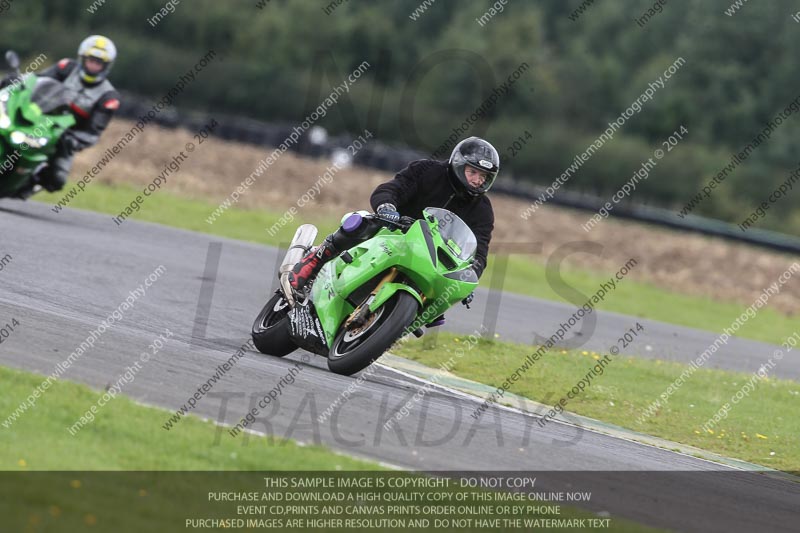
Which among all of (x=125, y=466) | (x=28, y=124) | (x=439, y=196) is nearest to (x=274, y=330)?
(x=439, y=196)

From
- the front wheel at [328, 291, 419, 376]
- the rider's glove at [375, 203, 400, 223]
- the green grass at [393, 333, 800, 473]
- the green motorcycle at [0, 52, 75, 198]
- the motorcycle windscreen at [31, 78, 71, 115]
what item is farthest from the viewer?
the motorcycle windscreen at [31, 78, 71, 115]

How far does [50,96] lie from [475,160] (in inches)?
340

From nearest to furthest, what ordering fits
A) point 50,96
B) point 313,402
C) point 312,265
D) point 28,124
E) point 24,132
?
point 313,402 → point 312,265 → point 24,132 → point 28,124 → point 50,96

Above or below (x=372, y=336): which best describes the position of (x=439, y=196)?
above

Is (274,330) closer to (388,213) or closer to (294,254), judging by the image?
(294,254)

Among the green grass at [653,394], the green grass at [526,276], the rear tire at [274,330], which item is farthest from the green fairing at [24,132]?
the rear tire at [274,330]

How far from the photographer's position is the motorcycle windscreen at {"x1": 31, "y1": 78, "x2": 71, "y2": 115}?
16609 mm

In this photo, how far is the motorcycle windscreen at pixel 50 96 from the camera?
16609 millimetres

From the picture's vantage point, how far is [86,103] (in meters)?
17.1

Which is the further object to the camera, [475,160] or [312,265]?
[312,265]

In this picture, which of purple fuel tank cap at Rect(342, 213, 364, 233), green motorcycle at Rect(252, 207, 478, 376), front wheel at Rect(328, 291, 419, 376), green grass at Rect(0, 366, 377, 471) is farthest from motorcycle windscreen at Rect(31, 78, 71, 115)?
green grass at Rect(0, 366, 377, 471)

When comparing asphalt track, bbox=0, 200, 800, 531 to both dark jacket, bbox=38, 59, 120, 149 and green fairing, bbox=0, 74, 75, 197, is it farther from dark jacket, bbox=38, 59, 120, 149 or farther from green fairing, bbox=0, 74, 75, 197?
dark jacket, bbox=38, 59, 120, 149

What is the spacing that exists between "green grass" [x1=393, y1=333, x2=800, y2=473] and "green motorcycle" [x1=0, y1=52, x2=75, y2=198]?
573 centimetres

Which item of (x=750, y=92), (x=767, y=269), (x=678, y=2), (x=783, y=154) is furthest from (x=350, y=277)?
(x=678, y=2)
